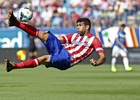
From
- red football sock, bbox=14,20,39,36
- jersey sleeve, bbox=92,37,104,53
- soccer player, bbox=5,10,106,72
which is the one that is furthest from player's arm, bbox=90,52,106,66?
red football sock, bbox=14,20,39,36

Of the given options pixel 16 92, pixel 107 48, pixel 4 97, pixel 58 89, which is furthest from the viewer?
pixel 107 48

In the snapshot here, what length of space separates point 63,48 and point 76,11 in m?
14.3

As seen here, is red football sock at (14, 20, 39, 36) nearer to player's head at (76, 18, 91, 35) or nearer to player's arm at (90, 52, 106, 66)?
player's head at (76, 18, 91, 35)

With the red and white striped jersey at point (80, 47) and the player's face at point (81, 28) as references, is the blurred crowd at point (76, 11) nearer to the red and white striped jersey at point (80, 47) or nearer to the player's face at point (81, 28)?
the player's face at point (81, 28)

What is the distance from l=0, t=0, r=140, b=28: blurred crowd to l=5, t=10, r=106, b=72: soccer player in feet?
43.7

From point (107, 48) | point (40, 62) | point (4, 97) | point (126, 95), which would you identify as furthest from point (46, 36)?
point (107, 48)

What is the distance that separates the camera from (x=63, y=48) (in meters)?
8.16

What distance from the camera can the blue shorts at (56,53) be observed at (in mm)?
7863

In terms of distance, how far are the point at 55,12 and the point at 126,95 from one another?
14.3 meters

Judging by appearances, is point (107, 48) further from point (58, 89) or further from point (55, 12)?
point (58, 89)

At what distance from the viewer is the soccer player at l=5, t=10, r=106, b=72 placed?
7680mm

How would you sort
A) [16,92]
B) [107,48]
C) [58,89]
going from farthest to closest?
[107,48] → [58,89] → [16,92]

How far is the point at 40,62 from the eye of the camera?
7.82 metres

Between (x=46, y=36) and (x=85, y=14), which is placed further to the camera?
(x=85, y=14)
